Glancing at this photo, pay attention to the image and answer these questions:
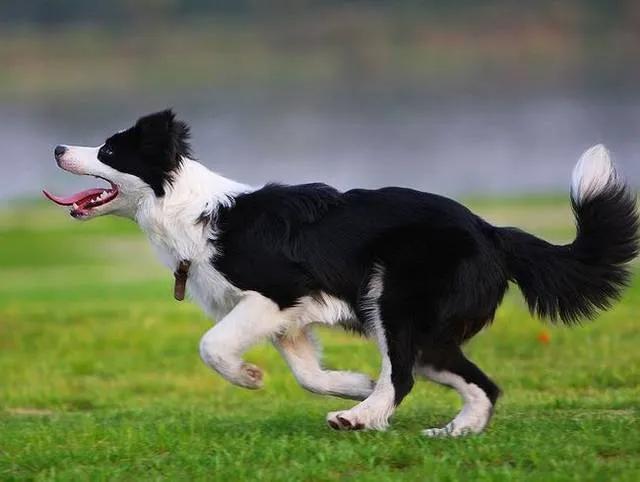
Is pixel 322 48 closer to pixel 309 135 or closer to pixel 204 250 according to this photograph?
pixel 309 135

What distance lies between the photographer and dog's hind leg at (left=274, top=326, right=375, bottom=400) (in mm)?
6777

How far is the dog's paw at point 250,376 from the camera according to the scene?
668 cm

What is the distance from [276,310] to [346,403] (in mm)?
2594

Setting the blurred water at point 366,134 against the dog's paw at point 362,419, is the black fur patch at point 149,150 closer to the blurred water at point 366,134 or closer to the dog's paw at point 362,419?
the dog's paw at point 362,419

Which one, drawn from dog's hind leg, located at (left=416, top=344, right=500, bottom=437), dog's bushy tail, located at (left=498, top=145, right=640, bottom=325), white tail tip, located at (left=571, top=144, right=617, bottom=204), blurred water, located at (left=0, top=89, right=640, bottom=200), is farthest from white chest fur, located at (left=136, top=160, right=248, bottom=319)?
blurred water, located at (left=0, top=89, right=640, bottom=200)

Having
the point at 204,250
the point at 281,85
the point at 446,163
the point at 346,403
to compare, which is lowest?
the point at 346,403

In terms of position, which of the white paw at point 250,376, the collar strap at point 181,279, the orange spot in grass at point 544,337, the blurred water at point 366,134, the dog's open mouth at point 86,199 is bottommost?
the white paw at point 250,376

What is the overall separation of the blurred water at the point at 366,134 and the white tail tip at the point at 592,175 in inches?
962

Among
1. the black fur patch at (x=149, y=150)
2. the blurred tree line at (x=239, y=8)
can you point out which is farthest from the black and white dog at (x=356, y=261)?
the blurred tree line at (x=239, y=8)

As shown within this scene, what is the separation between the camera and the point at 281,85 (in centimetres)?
4588

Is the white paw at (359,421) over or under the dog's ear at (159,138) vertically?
under

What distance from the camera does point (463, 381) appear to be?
6.51 metres

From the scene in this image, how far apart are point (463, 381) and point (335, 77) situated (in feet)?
136

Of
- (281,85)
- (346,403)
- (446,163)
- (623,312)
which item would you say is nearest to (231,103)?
(281,85)
